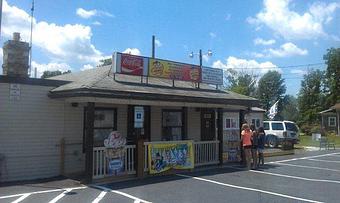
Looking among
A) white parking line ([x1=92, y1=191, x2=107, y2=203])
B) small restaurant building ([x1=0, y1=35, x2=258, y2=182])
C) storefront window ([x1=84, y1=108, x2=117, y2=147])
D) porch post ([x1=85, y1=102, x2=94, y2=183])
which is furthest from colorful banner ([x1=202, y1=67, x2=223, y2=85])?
white parking line ([x1=92, y1=191, x2=107, y2=203])

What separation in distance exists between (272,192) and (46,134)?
7.66m

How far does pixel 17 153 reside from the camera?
48.0 ft

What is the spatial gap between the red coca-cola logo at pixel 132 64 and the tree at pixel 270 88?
84.6 m

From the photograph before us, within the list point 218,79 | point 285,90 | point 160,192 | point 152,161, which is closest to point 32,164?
point 152,161

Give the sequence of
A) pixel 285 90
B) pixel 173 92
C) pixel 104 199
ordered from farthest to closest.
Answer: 1. pixel 285 90
2. pixel 173 92
3. pixel 104 199

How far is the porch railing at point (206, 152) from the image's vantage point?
18.1 meters

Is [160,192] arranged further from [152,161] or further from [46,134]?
[46,134]

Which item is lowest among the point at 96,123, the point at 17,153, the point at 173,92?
the point at 17,153

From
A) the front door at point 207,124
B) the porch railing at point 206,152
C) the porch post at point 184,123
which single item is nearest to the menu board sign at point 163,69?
the porch post at point 184,123

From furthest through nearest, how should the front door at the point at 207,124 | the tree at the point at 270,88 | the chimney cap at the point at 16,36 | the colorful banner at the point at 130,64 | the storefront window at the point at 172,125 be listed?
the tree at the point at 270,88 < the front door at the point at 207,124 < the storefront window at the point at 172,125 < the colorful banner at the point at 130,64 < the chimney cap at the point at 16,36

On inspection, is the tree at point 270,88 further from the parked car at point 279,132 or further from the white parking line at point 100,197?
the white parking line at point 100,197

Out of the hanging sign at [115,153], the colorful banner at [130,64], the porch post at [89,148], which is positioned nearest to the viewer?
the porch post at [89,148]

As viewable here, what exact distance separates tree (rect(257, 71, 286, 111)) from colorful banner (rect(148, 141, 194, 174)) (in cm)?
8445

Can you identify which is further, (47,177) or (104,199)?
(47,177)
